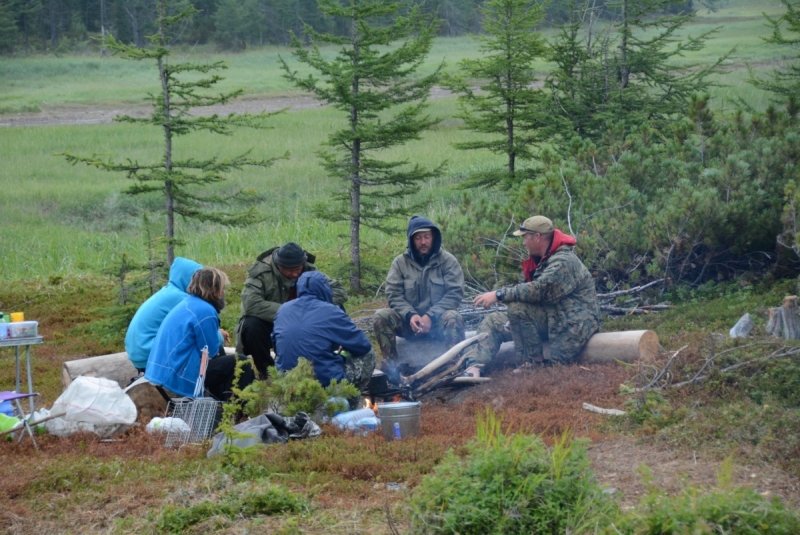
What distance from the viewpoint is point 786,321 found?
8750 millimetres

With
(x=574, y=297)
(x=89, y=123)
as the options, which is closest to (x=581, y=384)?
(x=574, y=297)

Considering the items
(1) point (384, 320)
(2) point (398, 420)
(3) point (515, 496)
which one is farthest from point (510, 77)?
(3) point (515, 496)

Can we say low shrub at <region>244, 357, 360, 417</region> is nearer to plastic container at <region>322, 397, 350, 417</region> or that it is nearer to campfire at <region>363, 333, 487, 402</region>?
plastic container at <region>322, 397, 350, 417</region>

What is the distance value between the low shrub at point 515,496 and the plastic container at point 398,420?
203cm

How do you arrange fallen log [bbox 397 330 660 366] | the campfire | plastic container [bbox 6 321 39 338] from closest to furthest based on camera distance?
plastic container [bbox 6 321 39 338] < the campfire < fallen log [bbox 397 330 660 366]

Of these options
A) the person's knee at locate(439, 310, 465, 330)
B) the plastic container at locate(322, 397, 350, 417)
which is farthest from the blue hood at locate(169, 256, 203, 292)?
the person's knee at locate(439, 310, 465, 330)

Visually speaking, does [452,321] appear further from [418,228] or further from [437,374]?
[418,228]

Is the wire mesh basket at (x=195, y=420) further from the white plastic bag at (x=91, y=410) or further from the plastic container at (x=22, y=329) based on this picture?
the plastic container at (x=22, y=329)

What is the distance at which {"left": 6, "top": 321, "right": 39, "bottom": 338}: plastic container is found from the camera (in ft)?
24.1

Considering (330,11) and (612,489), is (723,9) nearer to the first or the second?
(330,11)

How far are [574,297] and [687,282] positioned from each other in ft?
9.52

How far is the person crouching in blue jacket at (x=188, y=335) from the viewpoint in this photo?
26.5 feet

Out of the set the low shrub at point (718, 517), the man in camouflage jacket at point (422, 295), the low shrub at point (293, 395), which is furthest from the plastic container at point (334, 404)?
the low shrub at point (718, 517)

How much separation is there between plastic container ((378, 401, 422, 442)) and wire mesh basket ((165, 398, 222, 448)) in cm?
151
